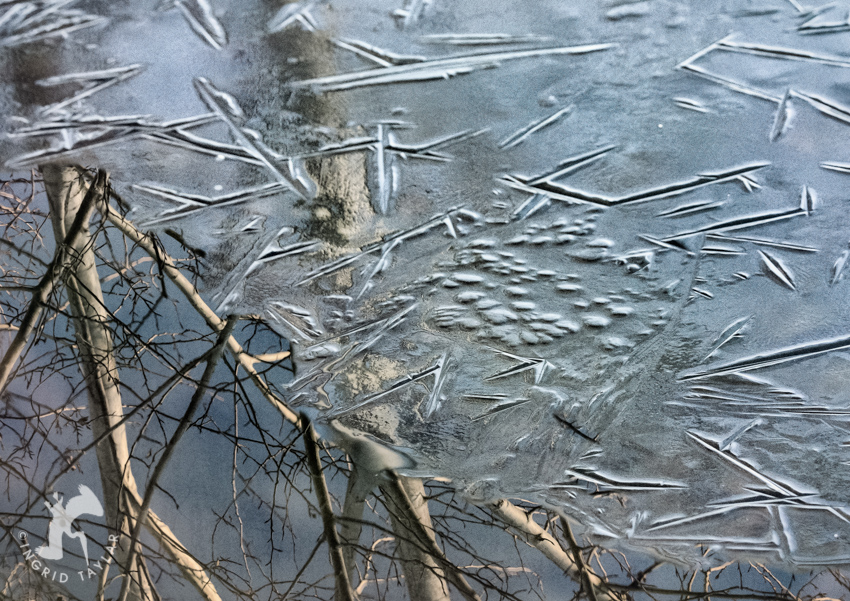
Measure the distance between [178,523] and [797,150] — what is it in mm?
894

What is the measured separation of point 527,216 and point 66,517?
0.67m

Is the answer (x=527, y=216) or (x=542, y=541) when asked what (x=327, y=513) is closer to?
(x=542, y=541)

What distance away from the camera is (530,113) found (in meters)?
0.89

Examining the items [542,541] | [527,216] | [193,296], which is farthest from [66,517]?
[527,216]

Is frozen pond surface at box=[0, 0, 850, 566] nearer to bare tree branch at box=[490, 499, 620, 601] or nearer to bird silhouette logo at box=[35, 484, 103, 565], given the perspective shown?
bare tree branch at box=[490, 499, 620, 601]

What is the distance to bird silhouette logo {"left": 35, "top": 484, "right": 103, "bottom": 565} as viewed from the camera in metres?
0.78

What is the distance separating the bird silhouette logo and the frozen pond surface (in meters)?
0.27

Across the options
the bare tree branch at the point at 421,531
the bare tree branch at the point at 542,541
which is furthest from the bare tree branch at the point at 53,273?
the bare tree branch at the point at 542,541

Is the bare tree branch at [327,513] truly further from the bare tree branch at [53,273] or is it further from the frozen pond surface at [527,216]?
the bare tree branch at [53,273]

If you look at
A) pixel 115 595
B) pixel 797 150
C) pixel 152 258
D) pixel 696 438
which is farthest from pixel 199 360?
pixel 797 150

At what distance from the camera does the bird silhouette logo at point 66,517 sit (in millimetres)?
778

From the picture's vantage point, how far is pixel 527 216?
0.85m

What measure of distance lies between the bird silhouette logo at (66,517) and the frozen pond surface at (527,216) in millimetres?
267

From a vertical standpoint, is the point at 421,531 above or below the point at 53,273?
below
